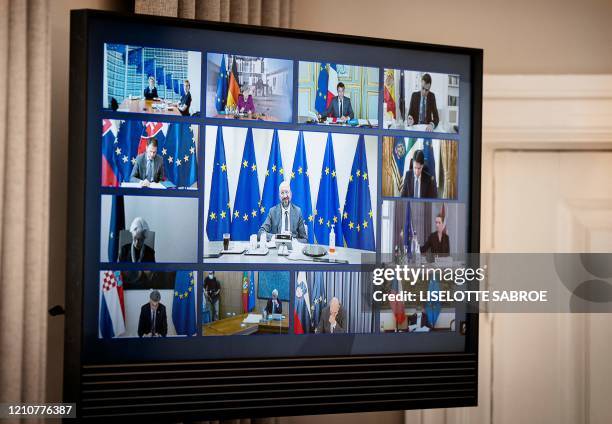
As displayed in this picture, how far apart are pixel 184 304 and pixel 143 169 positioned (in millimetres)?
435

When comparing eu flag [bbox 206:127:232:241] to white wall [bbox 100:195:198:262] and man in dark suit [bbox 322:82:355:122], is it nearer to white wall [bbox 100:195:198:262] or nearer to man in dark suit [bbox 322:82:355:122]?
white wall [bbox 100:195:198:262]

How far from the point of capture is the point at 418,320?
206 centimetres

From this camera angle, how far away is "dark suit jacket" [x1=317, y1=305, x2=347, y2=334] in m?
→ 1.98

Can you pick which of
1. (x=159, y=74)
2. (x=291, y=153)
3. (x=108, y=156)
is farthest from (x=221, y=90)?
(x=108, y=156)

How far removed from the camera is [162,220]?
1836 mm

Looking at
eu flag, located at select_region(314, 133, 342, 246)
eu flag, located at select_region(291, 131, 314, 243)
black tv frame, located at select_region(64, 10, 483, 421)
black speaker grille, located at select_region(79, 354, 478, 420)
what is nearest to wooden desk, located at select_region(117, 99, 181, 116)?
black tv frame, located at select_region(64, 10, 483, 421)

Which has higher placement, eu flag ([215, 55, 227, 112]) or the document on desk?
eu flag ([215, 55, 227, 112])

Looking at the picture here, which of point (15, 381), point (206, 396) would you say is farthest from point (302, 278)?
point (15, 381)

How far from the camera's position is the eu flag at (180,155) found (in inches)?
72.6

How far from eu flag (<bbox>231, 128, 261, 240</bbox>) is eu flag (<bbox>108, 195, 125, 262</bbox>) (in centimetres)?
34

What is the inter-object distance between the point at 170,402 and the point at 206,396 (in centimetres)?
11

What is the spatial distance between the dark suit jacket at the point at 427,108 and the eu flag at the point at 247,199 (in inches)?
22.3

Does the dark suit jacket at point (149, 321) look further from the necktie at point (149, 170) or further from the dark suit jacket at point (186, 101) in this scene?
the dark suit jacket at point (186, 101)

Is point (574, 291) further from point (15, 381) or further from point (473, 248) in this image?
point (15, 381)
